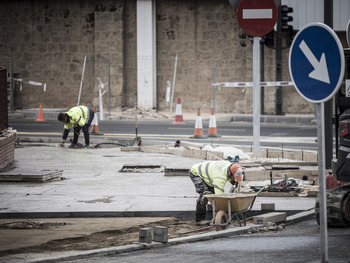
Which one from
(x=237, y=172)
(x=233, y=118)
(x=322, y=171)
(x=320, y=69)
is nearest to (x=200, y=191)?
(x=237, y=172)

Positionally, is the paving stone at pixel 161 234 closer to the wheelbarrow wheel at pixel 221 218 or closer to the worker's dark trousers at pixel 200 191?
the wheelbarrow wheel at pixel 221 218

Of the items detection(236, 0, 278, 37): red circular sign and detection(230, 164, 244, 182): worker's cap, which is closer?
detection(230, 164, 244, 182): worker's cap

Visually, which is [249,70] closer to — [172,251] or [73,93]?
[73,93]

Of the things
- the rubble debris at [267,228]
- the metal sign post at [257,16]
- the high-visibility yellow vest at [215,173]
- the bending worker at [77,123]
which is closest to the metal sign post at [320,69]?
the rubble debris at [267,228]

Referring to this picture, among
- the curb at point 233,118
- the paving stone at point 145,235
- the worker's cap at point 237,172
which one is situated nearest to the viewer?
the paving stone at point 145,235

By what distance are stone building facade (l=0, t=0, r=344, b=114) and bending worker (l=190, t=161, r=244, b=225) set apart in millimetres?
20019

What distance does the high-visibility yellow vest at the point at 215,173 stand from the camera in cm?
997

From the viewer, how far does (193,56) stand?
1265 inches

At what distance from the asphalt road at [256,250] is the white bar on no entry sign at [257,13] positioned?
623 cm

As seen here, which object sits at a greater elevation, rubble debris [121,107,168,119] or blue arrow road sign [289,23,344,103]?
blue arrow road sign [289,23,344,103]

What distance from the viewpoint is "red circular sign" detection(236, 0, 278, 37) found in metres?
14.2

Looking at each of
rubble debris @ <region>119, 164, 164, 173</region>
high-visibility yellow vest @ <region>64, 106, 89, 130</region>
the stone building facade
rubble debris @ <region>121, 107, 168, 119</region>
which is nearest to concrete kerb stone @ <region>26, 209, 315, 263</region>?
rubble debris @ <region>119, 164, 164, 173</region>

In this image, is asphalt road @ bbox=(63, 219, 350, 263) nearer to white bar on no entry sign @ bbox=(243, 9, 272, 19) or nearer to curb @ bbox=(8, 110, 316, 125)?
white bar on no entry sign @ bbox=(243, 9, 272, 19)

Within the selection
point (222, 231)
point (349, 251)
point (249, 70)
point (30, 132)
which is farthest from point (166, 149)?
point (249, 70)
